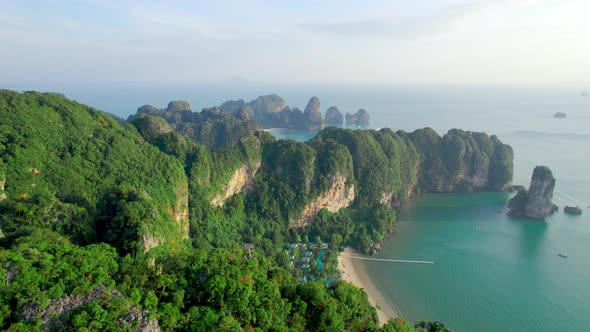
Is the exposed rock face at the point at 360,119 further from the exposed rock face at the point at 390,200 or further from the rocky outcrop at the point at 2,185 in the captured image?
the rocky outcrop at the point at 2,185

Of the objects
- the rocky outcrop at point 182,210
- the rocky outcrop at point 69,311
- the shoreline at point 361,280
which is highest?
the rocky outcrop at point 69,311

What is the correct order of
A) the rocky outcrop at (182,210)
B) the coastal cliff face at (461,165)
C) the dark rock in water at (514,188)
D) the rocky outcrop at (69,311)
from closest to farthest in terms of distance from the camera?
1. the rocky outcrop at (69,311)
2. the rocky outcrop at (182,210)
3. the coastal cliff face at (461,165)
4. the dark rock in water at (514,188)

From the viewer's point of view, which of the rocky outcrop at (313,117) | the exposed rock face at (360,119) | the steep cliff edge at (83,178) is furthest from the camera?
the exposed rock face at (360,119)

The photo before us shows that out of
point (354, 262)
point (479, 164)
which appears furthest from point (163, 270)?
point (479, 164)

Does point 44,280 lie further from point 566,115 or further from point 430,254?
point 566,115

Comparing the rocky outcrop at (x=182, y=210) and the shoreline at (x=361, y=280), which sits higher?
the rocky outcrop at (x=182, y=210)

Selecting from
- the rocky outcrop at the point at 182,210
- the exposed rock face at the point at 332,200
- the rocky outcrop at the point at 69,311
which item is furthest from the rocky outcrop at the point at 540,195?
the rocky outcrop at the point at 69,311

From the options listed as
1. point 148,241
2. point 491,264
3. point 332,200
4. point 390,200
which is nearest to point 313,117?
point 390,200
